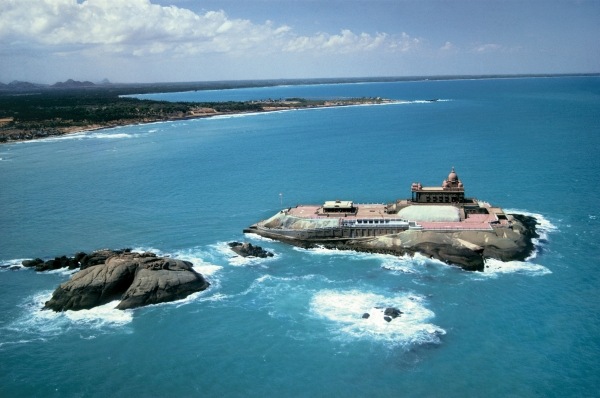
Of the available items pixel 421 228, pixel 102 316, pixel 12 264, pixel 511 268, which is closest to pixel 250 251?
pixel 102 316

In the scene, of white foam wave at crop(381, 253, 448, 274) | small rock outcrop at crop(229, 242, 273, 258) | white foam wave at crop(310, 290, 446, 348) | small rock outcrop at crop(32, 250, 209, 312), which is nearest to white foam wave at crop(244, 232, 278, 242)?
small rock outcrop at crop(229, 242, 273, 258)

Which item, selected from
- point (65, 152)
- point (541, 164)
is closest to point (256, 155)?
point (65, 152)

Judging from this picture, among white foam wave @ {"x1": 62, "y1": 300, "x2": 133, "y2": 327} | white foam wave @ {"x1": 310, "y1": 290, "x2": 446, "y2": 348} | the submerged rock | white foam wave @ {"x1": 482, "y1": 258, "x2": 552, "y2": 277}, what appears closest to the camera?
white foam wave @ {"x1": 310, "y1": 290, "x2": 446, "y2": 348}

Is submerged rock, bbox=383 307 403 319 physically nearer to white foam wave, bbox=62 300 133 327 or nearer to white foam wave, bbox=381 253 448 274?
white foam wave, bbox=381 253 448 274

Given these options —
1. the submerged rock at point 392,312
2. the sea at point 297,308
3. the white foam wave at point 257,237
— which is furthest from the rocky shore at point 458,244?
the submerged rock at point 392,312

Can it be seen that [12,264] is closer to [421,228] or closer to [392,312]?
[392,312]

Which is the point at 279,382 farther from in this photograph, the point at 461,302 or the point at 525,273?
the point at 525,273

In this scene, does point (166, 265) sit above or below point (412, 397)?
above
